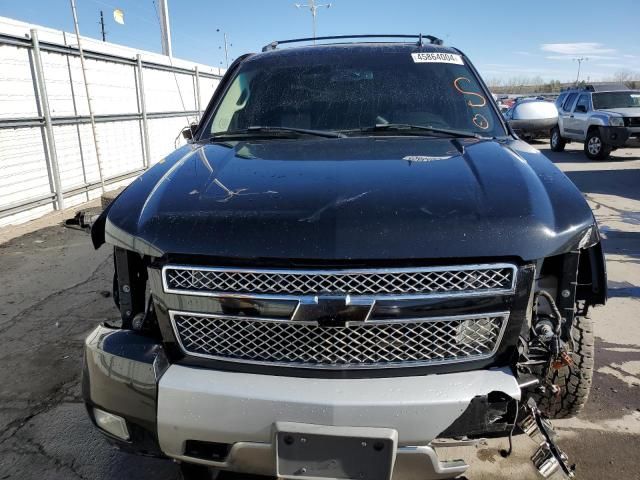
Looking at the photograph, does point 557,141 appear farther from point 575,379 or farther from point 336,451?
point 336,451

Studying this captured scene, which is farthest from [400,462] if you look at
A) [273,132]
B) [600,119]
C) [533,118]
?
[600,119]

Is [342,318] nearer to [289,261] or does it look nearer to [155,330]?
[289,261]

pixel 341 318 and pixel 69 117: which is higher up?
pixel 69 117

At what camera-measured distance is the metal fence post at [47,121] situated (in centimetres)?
768

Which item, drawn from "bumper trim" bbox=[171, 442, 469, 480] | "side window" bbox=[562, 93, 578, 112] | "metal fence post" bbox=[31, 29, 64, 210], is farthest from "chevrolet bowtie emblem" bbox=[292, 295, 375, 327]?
"side window" bbox=[562, 93, 578, 112]

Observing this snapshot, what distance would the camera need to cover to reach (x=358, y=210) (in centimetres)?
179

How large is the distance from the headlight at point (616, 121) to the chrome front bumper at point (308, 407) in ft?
44.7

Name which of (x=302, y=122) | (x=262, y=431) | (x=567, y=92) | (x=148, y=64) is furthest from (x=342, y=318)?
(x=567, y=92)

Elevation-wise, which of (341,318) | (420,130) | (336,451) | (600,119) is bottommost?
(336,451)

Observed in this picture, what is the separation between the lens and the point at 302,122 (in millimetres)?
3061

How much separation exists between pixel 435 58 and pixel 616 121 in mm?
11981

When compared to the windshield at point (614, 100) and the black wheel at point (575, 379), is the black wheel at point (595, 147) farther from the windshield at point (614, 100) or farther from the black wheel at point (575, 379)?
the black wheel at point (575, 379)

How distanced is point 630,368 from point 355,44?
112 inches

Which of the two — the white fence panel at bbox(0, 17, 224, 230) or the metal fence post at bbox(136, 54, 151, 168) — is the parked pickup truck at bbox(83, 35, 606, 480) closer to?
the white fence panel at bbox(0, 17, 224, 230)
